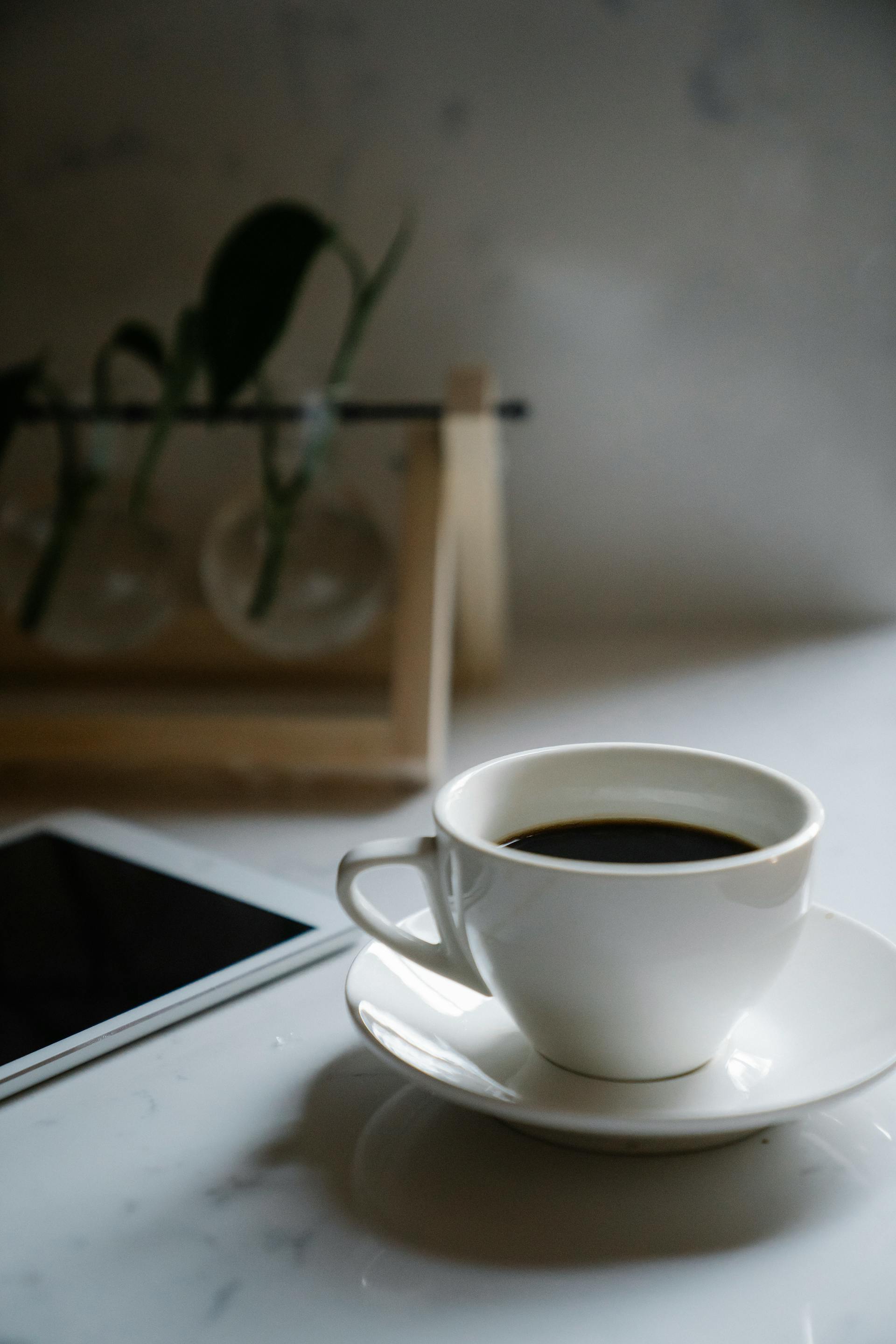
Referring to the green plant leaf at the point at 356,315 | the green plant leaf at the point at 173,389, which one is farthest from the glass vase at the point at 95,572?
the green plant leaf at the point at 356,315

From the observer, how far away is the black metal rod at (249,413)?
0.76 metres

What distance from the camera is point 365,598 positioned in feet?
2.54

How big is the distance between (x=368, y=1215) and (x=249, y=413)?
1.86 ft

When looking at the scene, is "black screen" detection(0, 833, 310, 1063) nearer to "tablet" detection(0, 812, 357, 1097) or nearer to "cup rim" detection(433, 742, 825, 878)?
"tablet" detection(0, 812, 357, 1097)

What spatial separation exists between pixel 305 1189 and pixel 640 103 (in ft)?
2.74

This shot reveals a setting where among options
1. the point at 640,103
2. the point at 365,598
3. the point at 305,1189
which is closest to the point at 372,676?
the point at 365,598

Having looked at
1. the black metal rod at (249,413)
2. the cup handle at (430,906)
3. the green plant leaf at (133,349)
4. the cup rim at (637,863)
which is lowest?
the cup handle at (430,906)

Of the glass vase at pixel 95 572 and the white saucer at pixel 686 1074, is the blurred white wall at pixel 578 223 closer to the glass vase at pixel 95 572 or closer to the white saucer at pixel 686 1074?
the glass vase at pixel 95 572

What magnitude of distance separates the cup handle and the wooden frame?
0.32m

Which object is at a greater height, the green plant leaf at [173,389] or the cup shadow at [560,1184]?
the green plant leaf at [173,389]

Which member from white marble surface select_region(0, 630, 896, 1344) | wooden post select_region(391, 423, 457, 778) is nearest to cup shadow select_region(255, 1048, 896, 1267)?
white marble surface select_region(0, 630, 896, 1344)

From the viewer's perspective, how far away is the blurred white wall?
88 cm

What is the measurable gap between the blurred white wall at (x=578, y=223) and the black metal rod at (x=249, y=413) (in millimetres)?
104

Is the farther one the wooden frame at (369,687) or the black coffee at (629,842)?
the wooden frame at (369,687)
